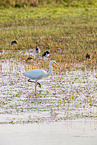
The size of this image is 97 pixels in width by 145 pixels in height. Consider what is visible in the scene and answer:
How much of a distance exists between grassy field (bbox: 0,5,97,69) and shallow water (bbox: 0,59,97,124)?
90.8 inches

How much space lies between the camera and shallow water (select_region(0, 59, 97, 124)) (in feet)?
39.5

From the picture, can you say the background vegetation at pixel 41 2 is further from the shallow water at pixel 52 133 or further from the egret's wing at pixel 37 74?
the shallow water at pixel 52 133

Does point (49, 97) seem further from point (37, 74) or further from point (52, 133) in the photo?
point (52, 133)

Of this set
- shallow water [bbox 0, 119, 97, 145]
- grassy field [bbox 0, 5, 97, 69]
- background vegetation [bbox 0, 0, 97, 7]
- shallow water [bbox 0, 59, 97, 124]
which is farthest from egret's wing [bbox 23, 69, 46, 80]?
background vegetation [bbox 0, 0, 97, 7]

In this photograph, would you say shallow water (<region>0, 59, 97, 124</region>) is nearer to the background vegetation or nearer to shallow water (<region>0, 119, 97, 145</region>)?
shallow water (<region>0, 119, 97, 145</region>)

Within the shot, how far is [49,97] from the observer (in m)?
14.3

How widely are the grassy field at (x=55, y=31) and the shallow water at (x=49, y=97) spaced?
231 centimetres

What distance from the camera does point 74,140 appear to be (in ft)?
32.4

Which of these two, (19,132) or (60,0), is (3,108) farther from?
(60,0)

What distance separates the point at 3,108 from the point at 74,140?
3.57 m

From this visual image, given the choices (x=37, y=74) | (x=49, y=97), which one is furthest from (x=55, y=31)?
(x=49, y=97)

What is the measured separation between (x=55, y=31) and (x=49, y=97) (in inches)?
643

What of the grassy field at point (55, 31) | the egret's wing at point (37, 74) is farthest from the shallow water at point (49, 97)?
the grassy field at point (55, 31)

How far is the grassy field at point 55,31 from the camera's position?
23141 millimetres
